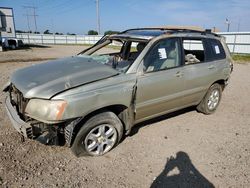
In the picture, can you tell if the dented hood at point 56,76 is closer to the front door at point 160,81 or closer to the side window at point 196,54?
the front door at point 160,81

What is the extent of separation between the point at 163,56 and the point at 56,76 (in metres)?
1.78

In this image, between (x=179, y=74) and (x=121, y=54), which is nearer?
(x=179, y=74)

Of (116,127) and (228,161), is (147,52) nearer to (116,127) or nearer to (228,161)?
(116,127)

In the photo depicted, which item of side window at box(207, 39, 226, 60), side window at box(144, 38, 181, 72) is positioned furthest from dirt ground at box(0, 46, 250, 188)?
side window at box(207, 39, 226, 60)

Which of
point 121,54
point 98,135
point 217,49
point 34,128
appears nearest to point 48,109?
point 34,128

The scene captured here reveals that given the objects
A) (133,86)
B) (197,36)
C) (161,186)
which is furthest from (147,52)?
(161,186)

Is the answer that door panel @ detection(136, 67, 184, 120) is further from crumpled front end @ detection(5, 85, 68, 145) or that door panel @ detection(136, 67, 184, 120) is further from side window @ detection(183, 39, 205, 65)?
crumpled front end @ detection(5, 85, 68, 145)

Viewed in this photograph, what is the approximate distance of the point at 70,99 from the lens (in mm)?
2740

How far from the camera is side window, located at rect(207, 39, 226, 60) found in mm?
4715

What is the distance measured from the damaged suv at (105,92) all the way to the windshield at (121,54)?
0.9 inches

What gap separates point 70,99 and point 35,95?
1.46 feet

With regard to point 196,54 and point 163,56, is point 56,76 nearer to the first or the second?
point 163,56

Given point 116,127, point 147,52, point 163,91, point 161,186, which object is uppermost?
point 147,52

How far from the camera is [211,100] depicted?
198 inches
